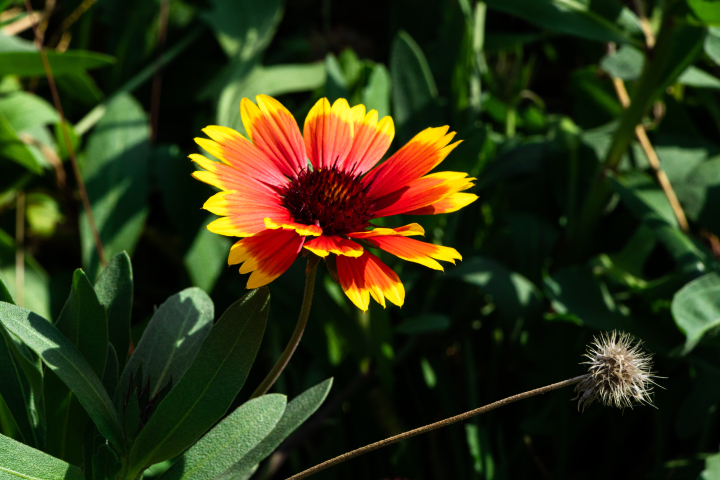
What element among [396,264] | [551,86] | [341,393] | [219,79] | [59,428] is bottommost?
[59,428]

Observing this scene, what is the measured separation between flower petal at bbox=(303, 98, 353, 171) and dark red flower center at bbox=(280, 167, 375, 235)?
0.07 ft

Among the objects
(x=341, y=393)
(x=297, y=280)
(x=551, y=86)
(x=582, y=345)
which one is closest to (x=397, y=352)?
(x=341, y=393)

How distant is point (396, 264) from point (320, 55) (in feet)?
2.80

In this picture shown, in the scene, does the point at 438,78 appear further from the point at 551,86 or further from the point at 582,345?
the point at 582,345

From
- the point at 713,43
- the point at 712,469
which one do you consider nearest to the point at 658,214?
the point at 713,43

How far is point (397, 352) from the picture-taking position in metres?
1.41

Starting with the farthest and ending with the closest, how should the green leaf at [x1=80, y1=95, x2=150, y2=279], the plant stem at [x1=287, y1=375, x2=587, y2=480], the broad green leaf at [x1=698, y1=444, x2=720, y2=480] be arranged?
the green leaf at [x1=80, y1=95, x2=150, y2=279], the broad green leaf at [x1=698, y1=444, x2=720, y2=480], the plant stem at [x1=287, y1=375, x2=587, y2=480]

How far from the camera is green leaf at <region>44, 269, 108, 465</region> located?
2.42 ft

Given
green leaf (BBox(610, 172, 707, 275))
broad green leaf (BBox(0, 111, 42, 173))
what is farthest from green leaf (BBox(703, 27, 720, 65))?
broad green leaf (BBox(0, 111, 42, 173))

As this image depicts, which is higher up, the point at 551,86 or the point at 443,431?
the point at 551,86

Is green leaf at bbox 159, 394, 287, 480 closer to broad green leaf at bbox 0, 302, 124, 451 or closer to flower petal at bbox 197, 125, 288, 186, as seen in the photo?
broad green leaf at bbox 0, 302, 124, 451

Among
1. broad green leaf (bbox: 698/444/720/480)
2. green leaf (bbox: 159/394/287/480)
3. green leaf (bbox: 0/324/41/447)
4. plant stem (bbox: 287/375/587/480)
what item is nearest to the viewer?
plant stem (bbox: 287/375/587/480)

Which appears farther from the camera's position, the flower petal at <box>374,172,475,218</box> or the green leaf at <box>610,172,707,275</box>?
the green leaf at <box>610,172,707,275</box>

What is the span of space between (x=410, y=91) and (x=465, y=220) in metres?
0.35
